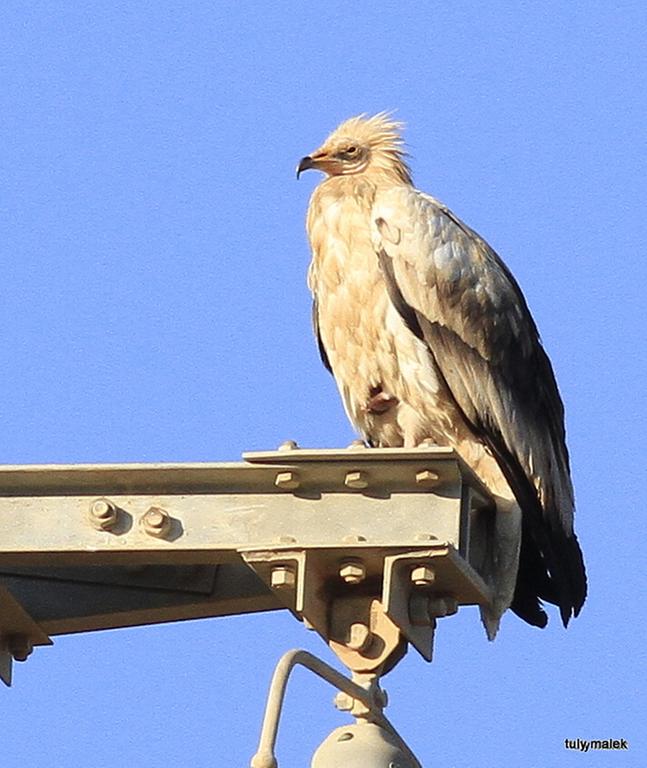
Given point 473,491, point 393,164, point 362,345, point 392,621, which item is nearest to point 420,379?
point 362,345

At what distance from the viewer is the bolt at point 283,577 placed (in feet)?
25.9

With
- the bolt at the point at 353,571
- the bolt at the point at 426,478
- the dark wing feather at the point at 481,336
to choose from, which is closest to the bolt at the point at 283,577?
the bolt at the point at 353,571

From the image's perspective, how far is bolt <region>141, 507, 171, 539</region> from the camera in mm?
8133

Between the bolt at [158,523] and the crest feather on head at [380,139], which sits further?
→ the crest feather on head at [380,139]

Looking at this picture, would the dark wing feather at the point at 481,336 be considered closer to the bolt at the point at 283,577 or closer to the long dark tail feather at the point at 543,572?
the long dark tail feather at the point at 543,572

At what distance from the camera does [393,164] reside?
12.0 m

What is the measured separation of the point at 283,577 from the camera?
7.89 m

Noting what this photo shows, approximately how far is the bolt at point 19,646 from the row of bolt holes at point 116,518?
941mm

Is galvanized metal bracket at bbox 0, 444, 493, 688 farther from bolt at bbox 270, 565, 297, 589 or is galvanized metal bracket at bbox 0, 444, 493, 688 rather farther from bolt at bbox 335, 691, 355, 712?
bolt at bbox 335, 691, 355, 712

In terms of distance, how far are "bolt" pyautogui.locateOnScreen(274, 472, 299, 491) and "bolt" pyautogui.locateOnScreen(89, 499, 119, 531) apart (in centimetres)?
64

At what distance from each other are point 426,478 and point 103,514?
1201mm

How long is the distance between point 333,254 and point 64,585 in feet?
9.67

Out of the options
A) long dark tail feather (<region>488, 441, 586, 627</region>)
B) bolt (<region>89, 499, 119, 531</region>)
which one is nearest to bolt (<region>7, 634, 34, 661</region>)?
bolt (<region>89, 499, 119, 531</region>)

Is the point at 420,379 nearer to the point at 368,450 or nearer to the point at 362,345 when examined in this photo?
the point at 362,345
